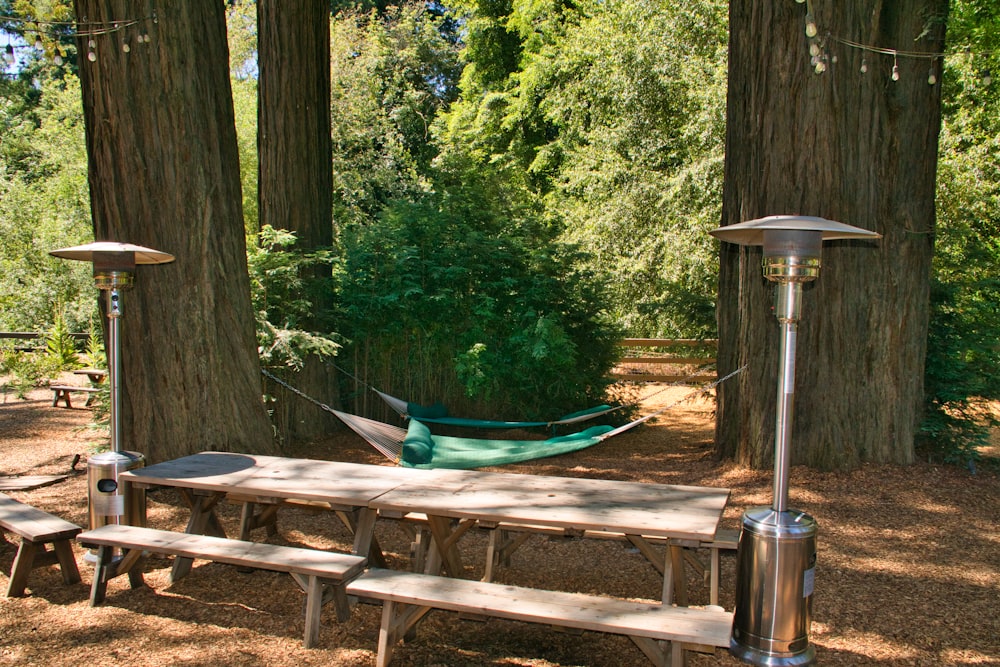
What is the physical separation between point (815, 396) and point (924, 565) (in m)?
1.61

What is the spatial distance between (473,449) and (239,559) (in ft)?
10.6

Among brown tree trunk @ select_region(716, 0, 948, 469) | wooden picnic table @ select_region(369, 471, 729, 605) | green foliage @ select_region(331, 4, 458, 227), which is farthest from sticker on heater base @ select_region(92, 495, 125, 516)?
green foliage @ select_region(331, 4, 458, 227)

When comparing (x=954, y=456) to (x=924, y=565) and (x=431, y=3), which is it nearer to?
(x=924, y=565)

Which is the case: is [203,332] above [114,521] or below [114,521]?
above

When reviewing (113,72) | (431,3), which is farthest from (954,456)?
(431,3)

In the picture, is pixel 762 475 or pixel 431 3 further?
pixel 431 3

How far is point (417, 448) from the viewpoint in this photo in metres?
Answer: 6.18

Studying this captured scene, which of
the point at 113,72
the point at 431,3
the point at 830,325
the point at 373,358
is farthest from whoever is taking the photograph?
the point at 431,3

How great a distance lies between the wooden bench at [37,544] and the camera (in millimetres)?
3768

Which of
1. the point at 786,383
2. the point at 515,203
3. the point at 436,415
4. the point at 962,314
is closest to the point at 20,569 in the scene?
the point at 786,383

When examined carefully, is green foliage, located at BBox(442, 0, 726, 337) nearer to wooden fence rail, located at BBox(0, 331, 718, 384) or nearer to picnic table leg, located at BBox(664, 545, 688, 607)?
wooden fence rail, located at BBox(0, 331, 718, 384)

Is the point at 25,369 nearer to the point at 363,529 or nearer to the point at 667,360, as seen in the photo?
the point at 667,360

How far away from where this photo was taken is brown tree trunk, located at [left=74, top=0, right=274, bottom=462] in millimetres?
5195

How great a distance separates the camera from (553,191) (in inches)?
719
